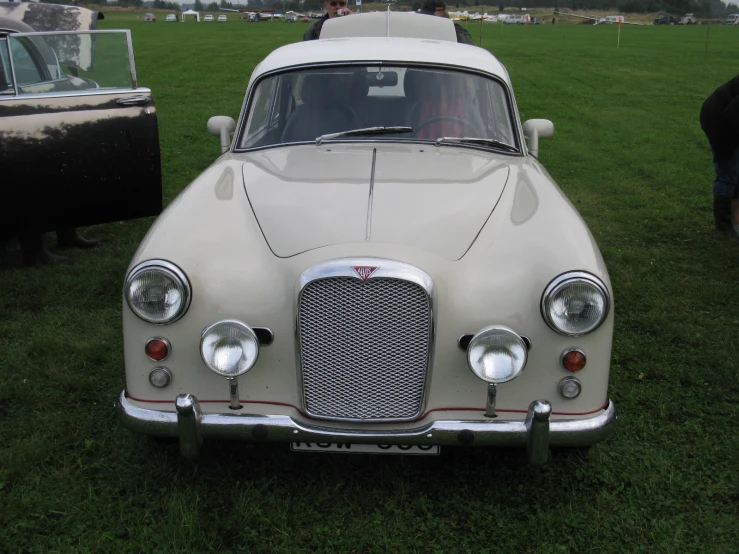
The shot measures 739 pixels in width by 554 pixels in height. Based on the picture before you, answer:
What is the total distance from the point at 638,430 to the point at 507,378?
1220 mm

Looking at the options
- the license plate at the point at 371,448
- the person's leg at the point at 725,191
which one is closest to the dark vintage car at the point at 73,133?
the license plate at the point at 371,448

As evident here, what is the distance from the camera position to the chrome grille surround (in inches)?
102

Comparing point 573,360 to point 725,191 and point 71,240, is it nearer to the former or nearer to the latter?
point 725,191

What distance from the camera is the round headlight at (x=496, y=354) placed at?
2.60 meters

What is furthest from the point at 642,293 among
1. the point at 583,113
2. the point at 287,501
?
the point at 583,113

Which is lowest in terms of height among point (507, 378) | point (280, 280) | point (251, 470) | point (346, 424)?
point (251, 470)

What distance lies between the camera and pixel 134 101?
16.1ft

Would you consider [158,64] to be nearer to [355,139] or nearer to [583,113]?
[583,113]

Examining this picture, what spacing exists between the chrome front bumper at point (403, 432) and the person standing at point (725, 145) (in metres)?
3.75

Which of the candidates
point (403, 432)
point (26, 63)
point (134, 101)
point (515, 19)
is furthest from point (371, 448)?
point (515, 19)

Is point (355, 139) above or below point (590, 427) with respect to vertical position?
above

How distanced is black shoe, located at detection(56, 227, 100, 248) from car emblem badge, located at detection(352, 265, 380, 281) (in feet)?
12.9

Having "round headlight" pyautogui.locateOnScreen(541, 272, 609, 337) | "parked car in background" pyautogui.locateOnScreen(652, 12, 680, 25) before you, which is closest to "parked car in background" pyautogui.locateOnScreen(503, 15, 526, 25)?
"parked car in background" pyautogui.locateOnScreen(652, 12, 680, 25)

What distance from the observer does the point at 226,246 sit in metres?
2.89
